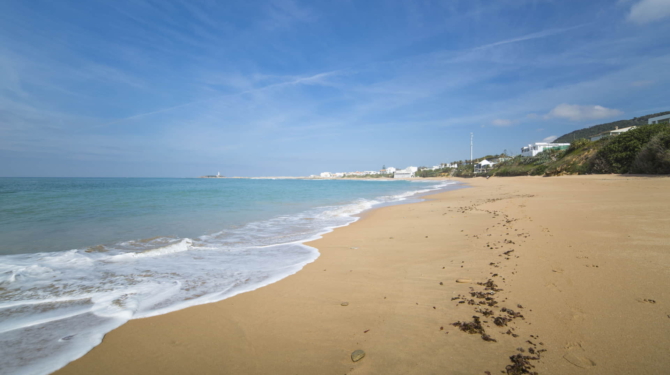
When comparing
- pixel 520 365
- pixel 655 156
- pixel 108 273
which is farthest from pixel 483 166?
pixel 108 273

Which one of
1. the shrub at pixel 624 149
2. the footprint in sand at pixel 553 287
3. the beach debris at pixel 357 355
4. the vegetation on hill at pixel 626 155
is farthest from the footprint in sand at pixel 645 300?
the shrub at pixel 624 149

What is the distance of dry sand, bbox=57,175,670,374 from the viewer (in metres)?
2.05

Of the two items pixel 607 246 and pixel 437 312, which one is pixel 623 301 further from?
pixel 607 246

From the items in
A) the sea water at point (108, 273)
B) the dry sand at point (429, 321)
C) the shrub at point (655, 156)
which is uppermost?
the shrub at point (655, 156)

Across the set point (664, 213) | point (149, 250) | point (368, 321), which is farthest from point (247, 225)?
point (664, 213)

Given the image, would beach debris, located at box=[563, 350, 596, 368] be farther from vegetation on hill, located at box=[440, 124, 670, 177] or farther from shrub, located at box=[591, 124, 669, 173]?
shrub, located at box=[591, 124, 669, 173]

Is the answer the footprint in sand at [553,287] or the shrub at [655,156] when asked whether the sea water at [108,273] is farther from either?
the shrub at [655,156]

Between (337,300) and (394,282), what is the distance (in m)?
0.90

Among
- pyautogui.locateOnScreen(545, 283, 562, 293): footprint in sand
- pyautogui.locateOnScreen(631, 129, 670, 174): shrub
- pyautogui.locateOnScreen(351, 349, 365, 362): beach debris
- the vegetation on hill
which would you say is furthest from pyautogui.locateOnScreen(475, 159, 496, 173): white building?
pyautogui.locateOnScreen(351, 349, 365, 362): beach debris

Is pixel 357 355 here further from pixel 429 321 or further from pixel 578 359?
pixel 578 359

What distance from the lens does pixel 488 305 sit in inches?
111

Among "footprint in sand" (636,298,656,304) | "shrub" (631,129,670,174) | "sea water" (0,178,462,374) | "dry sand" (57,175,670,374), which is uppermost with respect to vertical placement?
"shrub" (631,129,670,174)

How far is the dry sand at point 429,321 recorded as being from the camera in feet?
6.72

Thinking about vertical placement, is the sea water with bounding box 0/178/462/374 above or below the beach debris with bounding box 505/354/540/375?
below
